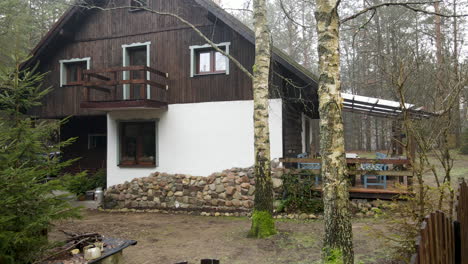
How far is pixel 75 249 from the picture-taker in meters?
5.02

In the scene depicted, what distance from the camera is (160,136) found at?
36.7ft

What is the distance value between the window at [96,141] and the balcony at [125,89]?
2.89m

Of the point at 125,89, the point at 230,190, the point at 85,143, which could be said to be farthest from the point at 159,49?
the point at 85,143

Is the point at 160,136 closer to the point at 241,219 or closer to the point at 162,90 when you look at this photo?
the point at 162,90

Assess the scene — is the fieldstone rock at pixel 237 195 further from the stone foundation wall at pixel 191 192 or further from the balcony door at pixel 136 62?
the balcony door at pixel 136 62

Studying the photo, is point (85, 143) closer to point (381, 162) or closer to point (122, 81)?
point (122, 81)

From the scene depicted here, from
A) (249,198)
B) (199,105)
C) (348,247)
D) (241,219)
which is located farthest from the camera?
(199,105)

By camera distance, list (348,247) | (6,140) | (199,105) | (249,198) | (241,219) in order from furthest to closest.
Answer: (199,105), (249,198), (241,219), (6,140), (348,247)

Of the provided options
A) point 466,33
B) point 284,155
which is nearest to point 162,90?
point 284,155

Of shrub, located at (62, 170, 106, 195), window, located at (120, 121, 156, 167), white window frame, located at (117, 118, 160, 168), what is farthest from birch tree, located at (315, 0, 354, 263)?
shrub, located at (62, 170, 106, 195)

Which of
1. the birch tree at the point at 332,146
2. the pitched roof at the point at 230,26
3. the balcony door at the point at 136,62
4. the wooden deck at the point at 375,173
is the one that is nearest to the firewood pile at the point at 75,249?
the birch tree at the point at 332,146

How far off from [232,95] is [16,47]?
6413 millimetres

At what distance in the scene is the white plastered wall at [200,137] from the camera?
33.0 ft

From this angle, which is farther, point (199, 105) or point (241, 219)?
point (199, 105)
